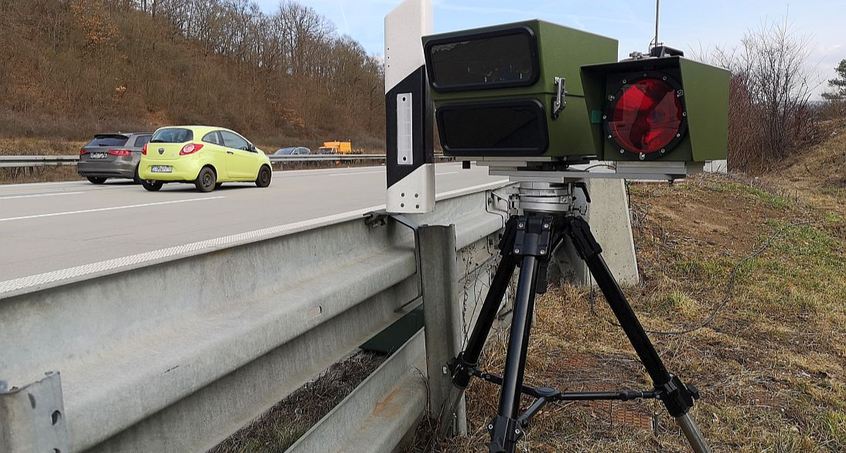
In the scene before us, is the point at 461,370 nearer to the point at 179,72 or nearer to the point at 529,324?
the point at 529,324

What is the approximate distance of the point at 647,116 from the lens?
2.02 m

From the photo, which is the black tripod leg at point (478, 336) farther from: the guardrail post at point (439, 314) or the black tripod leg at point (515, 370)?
the black tripod leg at point (515, 370)

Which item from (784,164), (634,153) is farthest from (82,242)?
(784,164)

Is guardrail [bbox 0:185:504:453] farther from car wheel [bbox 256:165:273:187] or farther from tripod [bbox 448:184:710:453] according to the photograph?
car wheel [bbox 256:165:273:187]

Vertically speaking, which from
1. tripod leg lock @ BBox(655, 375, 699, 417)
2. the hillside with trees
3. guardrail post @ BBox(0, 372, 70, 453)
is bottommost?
tripod leg lock @ BBox(655, 375, 699, 417)

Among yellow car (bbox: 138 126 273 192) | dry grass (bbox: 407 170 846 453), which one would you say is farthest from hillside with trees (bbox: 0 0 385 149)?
dry grass (bbox: 407 170 846 453)

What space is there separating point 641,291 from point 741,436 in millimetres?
2729

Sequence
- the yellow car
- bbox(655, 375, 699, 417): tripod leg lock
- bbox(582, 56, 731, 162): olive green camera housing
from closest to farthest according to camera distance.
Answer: bbox(582, 56, 731, 162): olive green camera housing
bbox(655, 375, 699, 417): tripod leg lock
the yellow car

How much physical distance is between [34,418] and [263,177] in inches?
562

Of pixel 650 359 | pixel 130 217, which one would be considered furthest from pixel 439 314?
pixel 130 217

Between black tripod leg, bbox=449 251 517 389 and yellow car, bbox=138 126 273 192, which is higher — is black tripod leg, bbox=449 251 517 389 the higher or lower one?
the lower one

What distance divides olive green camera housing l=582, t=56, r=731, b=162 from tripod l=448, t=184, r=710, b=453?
30cm

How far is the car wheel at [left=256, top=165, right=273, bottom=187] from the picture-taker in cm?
1468

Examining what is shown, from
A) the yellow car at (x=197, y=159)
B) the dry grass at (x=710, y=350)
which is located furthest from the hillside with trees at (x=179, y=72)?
the dry grass at (x=710, y=350)
